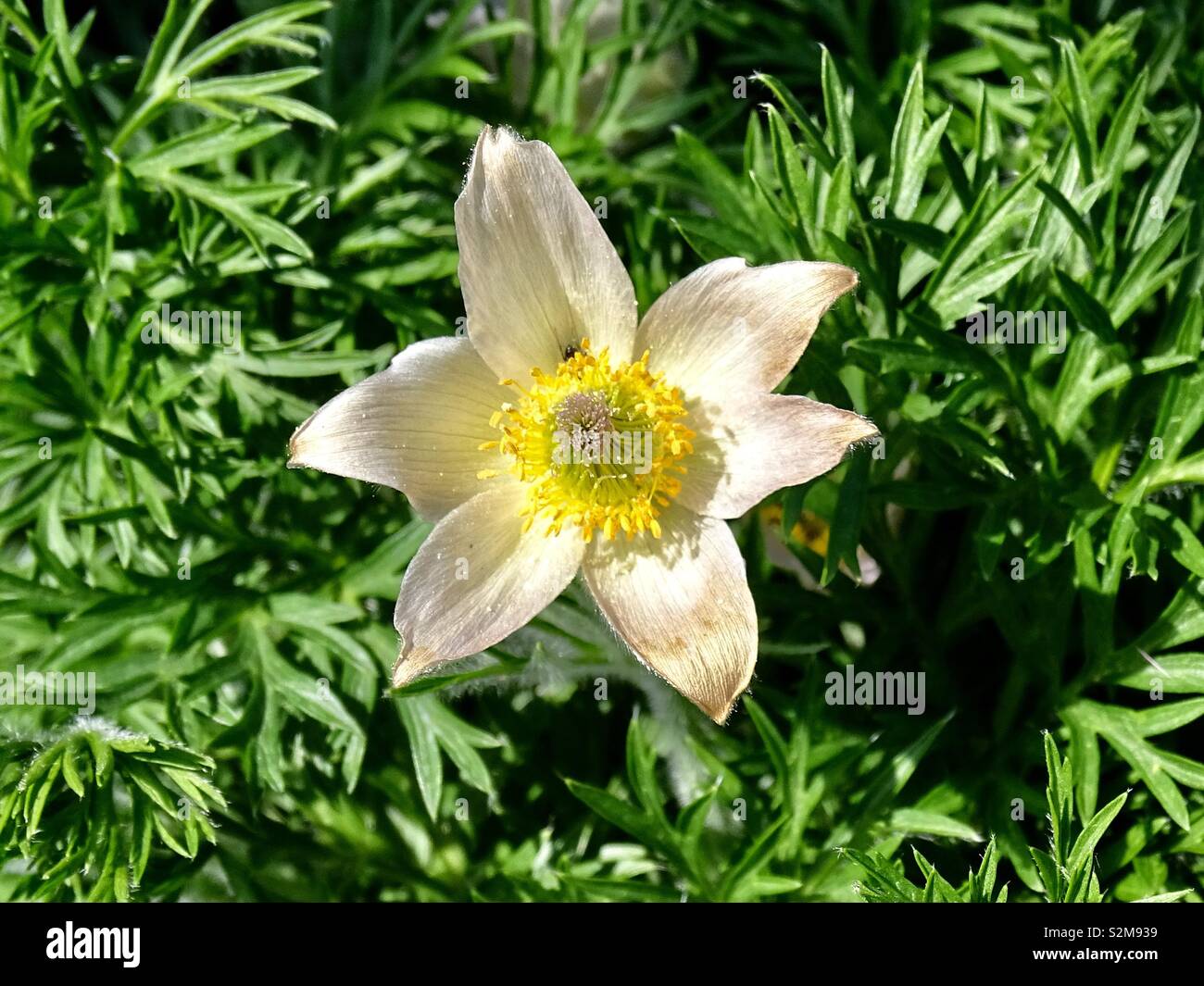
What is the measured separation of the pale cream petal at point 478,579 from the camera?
1.38 metres

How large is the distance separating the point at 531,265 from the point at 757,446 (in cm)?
35

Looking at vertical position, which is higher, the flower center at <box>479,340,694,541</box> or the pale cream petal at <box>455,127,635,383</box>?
the pale cream petal at <box>455,127,635,383</box>

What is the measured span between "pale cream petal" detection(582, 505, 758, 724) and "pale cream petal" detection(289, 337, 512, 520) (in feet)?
0.64

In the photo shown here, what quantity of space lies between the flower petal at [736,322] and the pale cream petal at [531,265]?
0.17ft

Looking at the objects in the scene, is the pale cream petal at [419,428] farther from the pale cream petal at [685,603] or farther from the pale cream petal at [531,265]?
the pale cream petal at [685,603]

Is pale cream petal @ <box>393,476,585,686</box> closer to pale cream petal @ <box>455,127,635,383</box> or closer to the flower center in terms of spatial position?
the flower center

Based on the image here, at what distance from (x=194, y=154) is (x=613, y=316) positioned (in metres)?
0.69

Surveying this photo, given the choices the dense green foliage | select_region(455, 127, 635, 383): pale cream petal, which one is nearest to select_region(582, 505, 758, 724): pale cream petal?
the dense green foliage

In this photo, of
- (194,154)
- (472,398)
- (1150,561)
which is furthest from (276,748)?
(1150,561)

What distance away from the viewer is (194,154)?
176 centimetres

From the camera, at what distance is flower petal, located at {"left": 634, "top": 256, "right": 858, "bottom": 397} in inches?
54.5

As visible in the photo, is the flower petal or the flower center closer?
the flower petal

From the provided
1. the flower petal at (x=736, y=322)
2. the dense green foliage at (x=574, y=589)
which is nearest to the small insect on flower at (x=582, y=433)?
the flower petal at (x=736, y=322)
